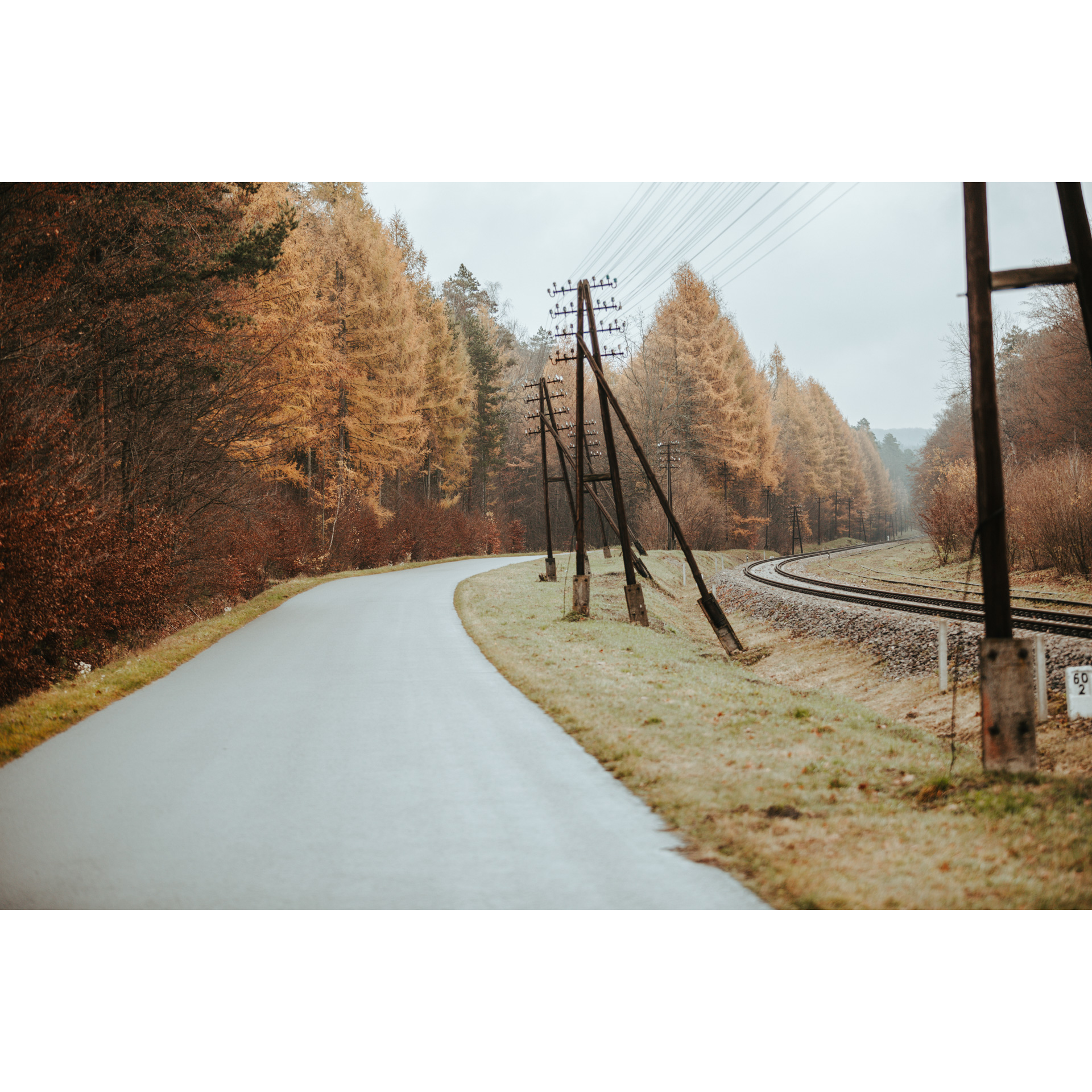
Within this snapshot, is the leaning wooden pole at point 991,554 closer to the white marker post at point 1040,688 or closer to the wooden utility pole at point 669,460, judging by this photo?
the white marker post at point 1040,688

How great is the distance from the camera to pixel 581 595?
14.3 meters

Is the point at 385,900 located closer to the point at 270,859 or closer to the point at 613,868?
the point at 270,859

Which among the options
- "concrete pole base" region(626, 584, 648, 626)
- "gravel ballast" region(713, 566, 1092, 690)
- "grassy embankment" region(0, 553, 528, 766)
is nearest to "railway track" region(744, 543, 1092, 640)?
"gravel ballast" region(713, 566, 1092, 690)

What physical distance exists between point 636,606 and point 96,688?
9.25 m

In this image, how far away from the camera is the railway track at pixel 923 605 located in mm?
10750

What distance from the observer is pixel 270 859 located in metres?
4.00

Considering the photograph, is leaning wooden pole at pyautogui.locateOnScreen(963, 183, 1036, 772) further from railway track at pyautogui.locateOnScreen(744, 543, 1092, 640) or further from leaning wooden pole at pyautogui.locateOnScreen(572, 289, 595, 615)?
leaning wooden pole at pyautogui.locateOnScreen(572, 289, 595, 615)

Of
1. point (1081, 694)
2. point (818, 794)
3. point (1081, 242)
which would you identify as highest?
point (1081, 242)

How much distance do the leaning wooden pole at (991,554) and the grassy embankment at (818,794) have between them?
28 centimetres

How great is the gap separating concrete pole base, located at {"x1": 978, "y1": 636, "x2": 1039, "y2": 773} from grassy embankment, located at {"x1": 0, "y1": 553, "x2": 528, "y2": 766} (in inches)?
272

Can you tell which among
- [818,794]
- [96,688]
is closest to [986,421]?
[818,794]

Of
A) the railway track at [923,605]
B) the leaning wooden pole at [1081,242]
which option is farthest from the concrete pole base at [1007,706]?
the railway track at [923,605]

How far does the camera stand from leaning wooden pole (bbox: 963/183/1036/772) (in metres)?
4.73

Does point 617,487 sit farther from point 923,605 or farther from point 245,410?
point 245,410
